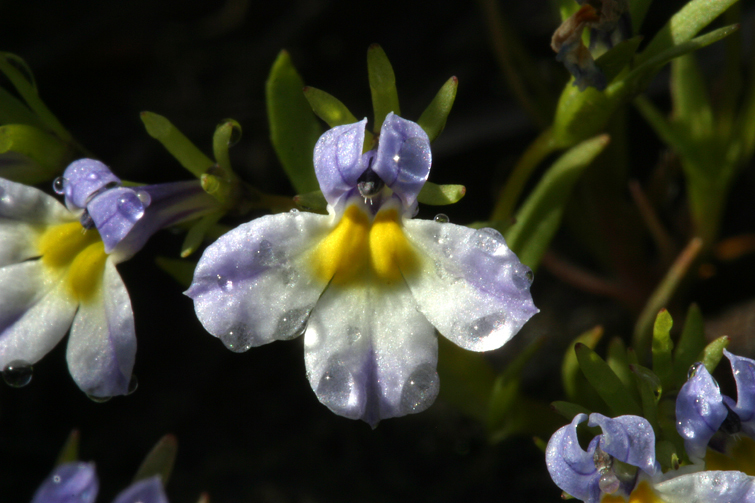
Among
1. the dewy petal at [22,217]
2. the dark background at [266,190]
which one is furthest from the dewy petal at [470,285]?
the dark background at [266,190]

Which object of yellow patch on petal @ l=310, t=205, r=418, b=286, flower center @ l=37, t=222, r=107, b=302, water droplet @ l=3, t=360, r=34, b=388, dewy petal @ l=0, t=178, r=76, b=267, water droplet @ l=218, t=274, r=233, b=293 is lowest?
water droplet @ l=3, t=360, r=34, b=388

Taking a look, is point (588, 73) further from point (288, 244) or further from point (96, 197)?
point (96, 197)

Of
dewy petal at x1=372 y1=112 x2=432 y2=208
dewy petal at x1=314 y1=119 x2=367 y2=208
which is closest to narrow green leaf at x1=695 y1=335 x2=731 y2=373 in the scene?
dewy petal at x1=372 y1=112 x2=432 y2=208

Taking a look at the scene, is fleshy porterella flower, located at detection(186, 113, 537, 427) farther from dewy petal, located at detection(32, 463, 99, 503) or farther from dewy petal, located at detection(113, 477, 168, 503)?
→ dewy petal, located at detection(32, 463, 99, 503)

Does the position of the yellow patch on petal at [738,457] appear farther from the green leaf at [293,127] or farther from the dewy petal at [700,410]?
the green leaf at [293,127]

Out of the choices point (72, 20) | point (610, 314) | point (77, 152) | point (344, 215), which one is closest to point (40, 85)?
point (72, 20)

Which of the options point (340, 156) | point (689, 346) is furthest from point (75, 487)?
point (689, 346)

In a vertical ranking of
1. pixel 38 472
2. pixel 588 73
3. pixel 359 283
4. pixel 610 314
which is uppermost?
pixel 588 73
